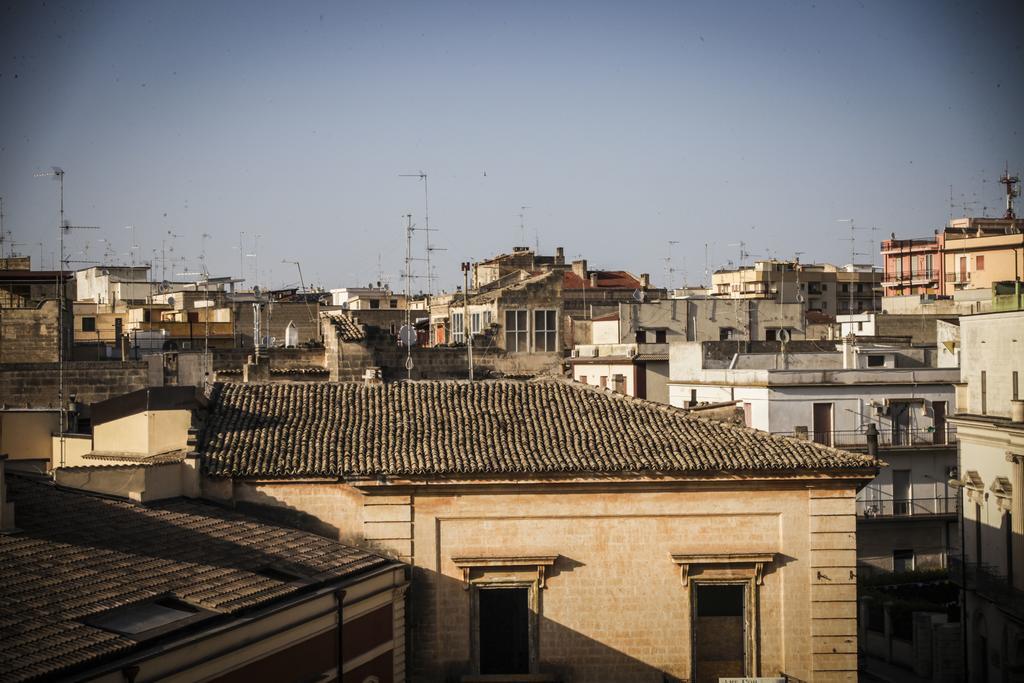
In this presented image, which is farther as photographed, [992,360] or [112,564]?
[992,360]

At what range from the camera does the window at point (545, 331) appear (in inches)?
1585

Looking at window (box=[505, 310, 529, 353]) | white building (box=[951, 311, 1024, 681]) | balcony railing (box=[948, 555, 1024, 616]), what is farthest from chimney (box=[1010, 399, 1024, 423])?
window (box=[505, 310, 529, 353])

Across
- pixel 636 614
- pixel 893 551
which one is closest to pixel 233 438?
pixel 636 614

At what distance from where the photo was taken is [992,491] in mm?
28672

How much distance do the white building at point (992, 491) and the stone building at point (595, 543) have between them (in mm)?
6559

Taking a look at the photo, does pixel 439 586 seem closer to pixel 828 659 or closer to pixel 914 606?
pixel 828 659

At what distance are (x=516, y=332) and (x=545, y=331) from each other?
3.21ft

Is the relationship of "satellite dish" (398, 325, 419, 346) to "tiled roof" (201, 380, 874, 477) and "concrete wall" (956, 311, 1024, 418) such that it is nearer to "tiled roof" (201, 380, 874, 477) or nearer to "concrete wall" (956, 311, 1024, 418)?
"tiled roof" (201, 380, 874, 477)

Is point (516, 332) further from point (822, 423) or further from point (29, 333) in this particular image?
point (29, 333)

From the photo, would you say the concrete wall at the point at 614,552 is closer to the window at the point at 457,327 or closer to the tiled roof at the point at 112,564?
the tiled roof at the point at 112,564

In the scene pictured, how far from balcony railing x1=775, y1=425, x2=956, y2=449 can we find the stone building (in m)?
13.4

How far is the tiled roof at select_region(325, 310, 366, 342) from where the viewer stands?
34750mm

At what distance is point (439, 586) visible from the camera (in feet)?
72.6

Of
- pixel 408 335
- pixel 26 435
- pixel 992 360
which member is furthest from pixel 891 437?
pixel 26 435
